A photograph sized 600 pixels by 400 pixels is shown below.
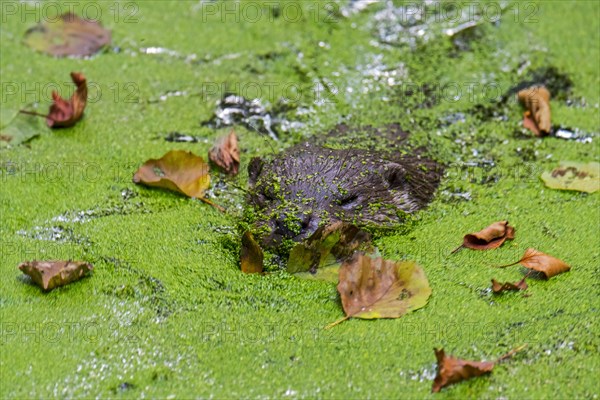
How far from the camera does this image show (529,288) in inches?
116

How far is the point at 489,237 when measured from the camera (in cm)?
329

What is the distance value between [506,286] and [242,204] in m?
1.33

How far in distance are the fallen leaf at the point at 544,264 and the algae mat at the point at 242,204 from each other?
0.04 metres

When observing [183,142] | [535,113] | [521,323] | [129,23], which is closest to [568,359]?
[521,323]

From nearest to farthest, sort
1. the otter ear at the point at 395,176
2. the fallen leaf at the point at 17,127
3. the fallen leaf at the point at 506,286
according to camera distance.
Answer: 1. the fallen leaf at the point at 506,286
2. the otter ear at the point at 395,176
3. the fallen leaf at the point at 17,127

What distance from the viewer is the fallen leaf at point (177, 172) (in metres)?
3.75

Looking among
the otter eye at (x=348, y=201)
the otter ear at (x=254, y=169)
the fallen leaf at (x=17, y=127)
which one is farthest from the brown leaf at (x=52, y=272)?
the fallen leaf at (x=17, y=127)

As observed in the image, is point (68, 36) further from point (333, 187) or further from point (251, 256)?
point (251, 256)

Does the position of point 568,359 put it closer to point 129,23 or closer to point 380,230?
point 380,230

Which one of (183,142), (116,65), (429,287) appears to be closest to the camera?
(429,287)

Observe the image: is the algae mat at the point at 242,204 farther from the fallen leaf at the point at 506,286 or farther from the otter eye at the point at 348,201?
the otter eye at the point at 348,201

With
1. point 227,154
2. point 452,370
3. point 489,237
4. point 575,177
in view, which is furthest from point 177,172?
point 575,177

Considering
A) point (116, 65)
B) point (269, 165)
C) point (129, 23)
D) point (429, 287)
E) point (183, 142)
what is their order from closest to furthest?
point (429, 287) → point (269, 165) → point (183, 142) → point (116, 65) → point (129, 23)

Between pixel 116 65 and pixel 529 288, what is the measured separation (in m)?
2.95
